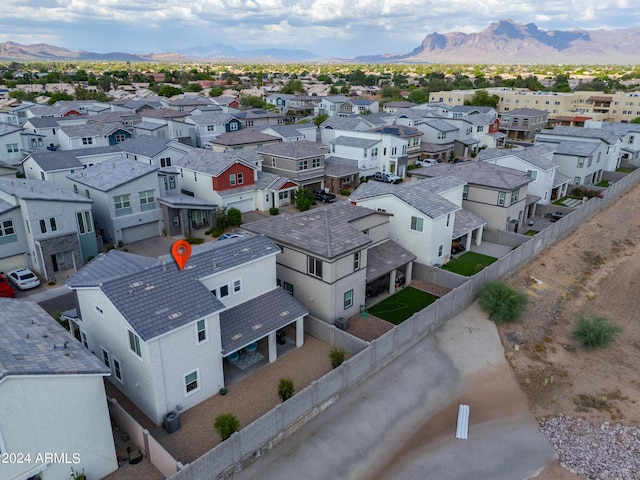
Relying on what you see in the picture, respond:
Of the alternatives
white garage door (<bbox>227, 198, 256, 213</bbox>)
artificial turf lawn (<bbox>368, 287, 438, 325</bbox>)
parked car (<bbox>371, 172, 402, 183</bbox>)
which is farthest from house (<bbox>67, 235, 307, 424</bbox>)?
parked car (<bbox>371, 172, 402, 183</bbox>)

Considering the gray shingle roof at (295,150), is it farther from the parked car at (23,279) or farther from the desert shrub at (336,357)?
the desert shrub at (336,357)

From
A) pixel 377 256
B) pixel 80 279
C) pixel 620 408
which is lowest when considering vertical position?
pixel 620 408

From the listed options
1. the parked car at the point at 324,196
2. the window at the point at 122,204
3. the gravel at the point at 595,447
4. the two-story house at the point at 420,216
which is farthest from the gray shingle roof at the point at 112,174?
the gravel at the point at 595,447

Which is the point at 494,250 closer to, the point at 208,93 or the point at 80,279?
the point at 80,279

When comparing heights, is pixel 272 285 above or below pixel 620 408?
above

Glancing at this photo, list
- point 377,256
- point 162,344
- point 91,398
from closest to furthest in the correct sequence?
point 91,398 < point 162,344 < point 377,256

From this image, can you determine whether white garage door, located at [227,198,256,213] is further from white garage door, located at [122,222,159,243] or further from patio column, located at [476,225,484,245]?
patio column, located at [476,225,484,245]

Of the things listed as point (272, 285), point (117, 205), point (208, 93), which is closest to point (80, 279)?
point (272, 285)
